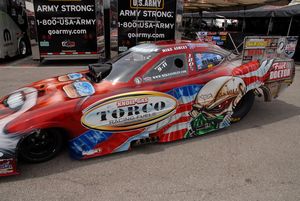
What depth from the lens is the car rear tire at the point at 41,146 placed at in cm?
307

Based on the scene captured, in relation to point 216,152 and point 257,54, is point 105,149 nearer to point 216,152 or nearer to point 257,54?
point 216,152

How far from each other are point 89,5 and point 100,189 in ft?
25.5

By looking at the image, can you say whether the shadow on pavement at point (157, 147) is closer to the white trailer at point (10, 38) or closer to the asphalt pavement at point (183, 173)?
the asphalt pavement at point (183, 173)

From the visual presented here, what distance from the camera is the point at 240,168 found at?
10.5ft

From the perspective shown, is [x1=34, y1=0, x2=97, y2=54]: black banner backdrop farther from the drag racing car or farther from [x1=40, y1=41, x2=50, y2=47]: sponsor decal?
the drag racing car

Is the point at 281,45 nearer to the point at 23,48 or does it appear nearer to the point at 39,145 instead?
the point at 39,145

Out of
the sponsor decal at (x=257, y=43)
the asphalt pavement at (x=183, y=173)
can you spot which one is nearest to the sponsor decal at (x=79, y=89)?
the asphalt pavement at (x=183, y=173)

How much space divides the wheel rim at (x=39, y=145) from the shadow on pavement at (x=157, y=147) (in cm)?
12

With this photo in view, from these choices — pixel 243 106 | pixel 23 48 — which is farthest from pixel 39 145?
pixel 23 48

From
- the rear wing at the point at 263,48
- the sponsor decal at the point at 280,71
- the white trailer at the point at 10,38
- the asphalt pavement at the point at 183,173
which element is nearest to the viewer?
the asphalt pavement at the point at 183,173

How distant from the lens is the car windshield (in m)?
3.52

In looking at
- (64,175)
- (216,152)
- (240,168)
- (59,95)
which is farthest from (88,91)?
(240,168)

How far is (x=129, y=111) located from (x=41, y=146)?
3.91 feet

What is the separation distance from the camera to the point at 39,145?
10.4ft
